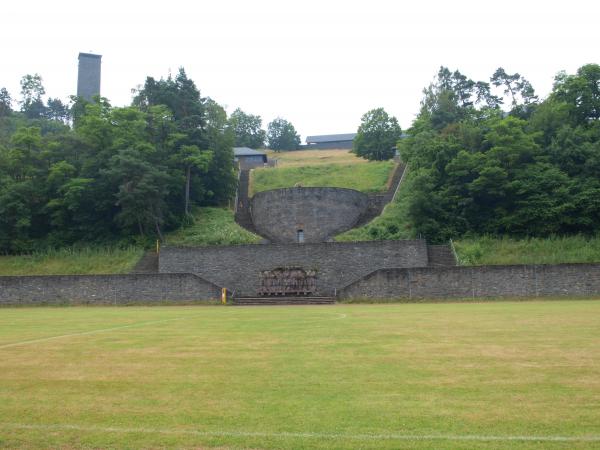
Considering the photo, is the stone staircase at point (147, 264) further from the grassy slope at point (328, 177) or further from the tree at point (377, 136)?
the tree at point (377, 136)

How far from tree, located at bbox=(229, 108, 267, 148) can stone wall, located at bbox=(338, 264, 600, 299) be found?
73210 mm

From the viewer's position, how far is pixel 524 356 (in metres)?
8.58

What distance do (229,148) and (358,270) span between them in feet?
69.8

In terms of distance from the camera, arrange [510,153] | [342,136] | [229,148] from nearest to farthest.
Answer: [510,153] → [229,148] → [342,136]

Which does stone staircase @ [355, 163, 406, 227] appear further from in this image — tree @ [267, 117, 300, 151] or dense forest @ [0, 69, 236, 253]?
tree @ [267, 117, 300, 151]

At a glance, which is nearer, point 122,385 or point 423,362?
point 122,385

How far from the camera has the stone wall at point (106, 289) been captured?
1158 inches

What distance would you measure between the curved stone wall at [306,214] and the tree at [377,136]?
29.6 m

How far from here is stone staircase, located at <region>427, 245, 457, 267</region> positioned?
31966 mm

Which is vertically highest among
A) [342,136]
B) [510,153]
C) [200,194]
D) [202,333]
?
[342,136]

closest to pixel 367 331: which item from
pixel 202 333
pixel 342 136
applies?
pixel 202 333

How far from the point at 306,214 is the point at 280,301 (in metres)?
12.9

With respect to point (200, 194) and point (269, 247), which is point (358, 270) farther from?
point (200, 194)

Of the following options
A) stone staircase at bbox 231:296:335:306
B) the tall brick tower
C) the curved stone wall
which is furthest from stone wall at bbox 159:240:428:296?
the tall brick tower
